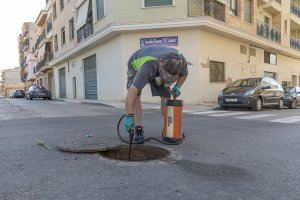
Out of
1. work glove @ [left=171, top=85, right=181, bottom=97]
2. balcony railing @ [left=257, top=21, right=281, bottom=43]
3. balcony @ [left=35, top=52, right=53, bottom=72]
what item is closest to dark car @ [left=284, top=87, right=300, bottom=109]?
balcony railing @ [left=257, top=21, right=281, bottom=43]

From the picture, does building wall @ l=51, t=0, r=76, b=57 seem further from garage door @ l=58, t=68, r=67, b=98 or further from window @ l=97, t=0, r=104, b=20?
window @ l=97, t=0, r=104, b=20

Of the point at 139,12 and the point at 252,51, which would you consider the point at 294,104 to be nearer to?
the point at 252,51

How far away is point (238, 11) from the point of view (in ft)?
68.6

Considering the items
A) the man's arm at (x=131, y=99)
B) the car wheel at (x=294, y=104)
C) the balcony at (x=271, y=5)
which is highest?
the balcony at (x=271, y=5)

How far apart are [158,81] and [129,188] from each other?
202 cm

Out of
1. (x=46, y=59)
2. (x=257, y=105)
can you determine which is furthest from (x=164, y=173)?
(x=46, y=59)

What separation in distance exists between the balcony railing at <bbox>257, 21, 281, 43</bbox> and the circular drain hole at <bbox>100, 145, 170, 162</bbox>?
2112 cm

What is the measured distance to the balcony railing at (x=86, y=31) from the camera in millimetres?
22072

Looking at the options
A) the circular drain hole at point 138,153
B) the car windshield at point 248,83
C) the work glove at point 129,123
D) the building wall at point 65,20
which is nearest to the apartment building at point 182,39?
the building wall at point 65,20

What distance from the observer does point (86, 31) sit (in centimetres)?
Result: 2300

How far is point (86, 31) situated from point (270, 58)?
47.7 feet

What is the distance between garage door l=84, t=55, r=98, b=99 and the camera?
72.7ft

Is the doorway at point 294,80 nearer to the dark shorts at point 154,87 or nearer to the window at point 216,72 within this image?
the window at point 216,72

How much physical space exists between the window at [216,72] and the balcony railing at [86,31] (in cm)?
838
